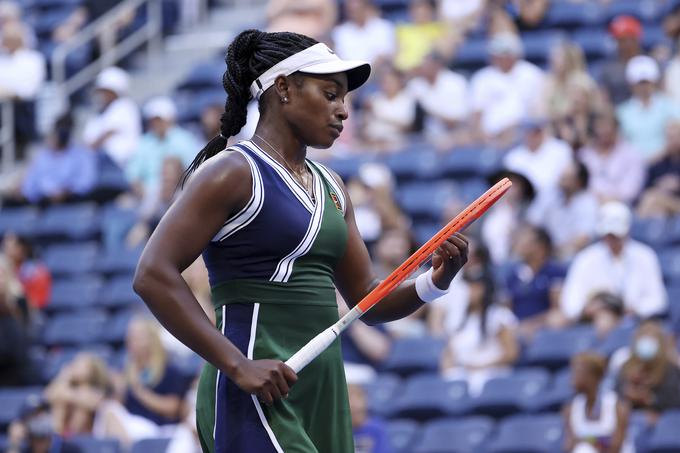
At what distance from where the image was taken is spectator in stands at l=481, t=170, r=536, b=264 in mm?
10750

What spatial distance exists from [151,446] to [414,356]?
1.84m

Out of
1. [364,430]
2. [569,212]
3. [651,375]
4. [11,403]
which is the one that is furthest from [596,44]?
[11,403]

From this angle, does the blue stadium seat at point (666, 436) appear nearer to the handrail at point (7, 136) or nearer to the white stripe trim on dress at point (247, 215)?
the white stripe trim on dress at point (247, 215)

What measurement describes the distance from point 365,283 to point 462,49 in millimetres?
9184

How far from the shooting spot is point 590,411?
847 cm

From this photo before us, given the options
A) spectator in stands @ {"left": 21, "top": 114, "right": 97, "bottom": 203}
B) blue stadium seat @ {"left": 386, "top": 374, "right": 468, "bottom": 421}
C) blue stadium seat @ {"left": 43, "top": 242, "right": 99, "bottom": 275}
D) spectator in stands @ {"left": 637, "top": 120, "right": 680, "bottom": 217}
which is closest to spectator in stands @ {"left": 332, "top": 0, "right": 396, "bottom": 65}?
spectator in stands @ {"left": 21, "top": 114, "right": 97, "bottom": 203}

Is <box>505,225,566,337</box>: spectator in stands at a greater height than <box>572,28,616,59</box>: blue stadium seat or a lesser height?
lesser

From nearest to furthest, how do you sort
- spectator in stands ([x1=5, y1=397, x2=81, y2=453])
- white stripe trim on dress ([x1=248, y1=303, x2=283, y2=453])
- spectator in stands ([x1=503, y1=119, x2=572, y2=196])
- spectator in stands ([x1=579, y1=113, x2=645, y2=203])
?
white stripe trim on dress ([x1=248, y1=303, x2=283, y2=453]) < spectator in stands ([x1=5, y1=397, x2=81, y2=453]) < spectator in stands ([x1=579, y1=113, x2=645, y2=203]) < spectator in stands ([x1=503, y1=119, x2=572, y2=196])

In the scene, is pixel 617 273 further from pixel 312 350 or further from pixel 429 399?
pixel 312 350

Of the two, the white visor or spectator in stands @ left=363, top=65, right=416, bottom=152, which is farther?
spectator in stands @ left=363, top=65, right=416, bottom=152

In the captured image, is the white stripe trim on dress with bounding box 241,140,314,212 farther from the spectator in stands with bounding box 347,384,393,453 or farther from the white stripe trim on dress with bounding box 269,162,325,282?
the spectator in stands with bounding box 347,384,393,453

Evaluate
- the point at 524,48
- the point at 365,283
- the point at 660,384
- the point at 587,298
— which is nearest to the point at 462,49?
the point at 524,48

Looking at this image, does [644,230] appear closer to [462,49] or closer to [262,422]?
[462,49]

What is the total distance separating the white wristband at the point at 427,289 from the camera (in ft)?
14.7
